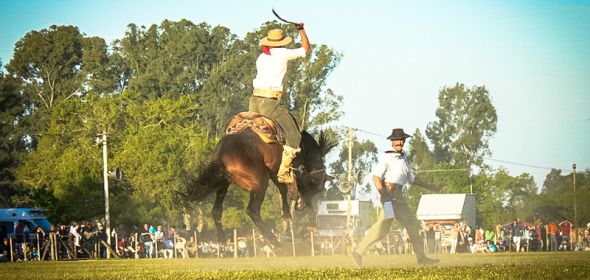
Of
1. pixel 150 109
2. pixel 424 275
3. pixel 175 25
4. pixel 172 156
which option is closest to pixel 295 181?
pixel 424 275

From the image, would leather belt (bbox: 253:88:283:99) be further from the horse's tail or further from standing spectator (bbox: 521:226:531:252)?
standing spectator (bbox: 521:226:531:252)

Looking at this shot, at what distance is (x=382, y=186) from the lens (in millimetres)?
16703

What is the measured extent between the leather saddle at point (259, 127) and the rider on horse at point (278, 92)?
0.14m

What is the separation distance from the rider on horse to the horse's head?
2.63ft

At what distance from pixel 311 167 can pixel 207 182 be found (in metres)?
2.31

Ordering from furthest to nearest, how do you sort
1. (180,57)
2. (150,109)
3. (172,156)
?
(180,57) < (150,109) < (172,156)

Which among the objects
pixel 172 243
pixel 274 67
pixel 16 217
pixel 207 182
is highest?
pixel 274 67

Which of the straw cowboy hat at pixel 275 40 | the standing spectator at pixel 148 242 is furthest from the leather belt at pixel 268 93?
the standing spectator at pixel 148 242

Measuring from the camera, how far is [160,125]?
6175 centimetres

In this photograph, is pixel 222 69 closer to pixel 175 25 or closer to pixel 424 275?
pixel 175 25

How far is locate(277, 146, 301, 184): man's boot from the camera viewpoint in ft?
57.4

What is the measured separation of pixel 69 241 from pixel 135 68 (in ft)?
179

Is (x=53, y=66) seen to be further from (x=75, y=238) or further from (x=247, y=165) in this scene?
(x=247, y=165)

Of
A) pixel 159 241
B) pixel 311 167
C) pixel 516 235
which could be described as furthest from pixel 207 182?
pixel 516 235
